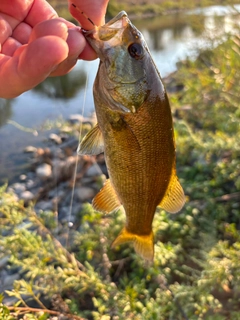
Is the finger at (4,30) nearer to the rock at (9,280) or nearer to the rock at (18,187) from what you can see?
the rock at (9,280)

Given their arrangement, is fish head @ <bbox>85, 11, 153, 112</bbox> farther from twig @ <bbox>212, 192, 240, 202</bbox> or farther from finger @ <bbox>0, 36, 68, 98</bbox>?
twig @ <bbox>212, 192, 240, 202</bbox>

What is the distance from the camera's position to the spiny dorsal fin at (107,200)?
1.94 m

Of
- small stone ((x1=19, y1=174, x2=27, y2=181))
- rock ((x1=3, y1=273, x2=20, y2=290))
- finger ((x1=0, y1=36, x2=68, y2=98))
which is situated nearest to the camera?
finger ((x1=0, y1=36, x2=68, y2=98))

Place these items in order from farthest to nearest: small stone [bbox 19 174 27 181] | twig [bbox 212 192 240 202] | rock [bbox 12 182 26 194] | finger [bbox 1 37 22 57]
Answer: small stone [bbox 19 174 27 181]
rock [bbox 12 182 26 194]
twig [bbox 212 192 240 202]
finger [bbox 1 37 22 57]

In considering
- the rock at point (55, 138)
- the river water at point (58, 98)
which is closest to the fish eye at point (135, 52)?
the river water at point (58, 98)

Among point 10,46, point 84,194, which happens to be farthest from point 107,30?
point 84,194

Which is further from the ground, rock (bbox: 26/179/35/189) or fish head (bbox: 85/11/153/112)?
fish head (bbox: 85/11/153/112)

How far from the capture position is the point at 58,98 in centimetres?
990

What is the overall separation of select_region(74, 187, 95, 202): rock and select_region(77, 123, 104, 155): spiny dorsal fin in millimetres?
2863

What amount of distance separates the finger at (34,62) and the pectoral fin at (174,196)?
958 mm

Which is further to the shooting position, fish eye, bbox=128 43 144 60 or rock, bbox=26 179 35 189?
rock, bbox=26 179 35 189

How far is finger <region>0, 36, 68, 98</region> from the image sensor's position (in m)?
1.09

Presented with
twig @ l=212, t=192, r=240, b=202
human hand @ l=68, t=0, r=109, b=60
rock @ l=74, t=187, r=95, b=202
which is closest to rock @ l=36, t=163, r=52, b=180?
rock @ l=74, t=187, r=95, b=202

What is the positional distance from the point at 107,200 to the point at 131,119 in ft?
1.85
